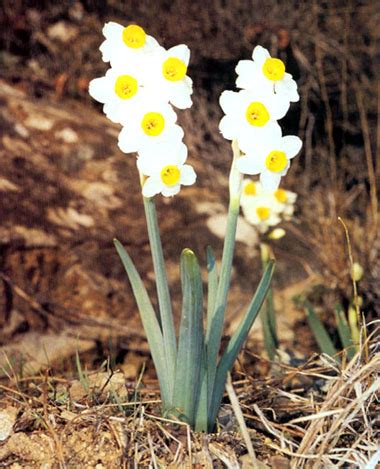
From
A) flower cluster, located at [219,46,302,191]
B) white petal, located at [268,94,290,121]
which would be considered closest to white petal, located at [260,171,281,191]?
flower cluster, located at [219,46,302,191]

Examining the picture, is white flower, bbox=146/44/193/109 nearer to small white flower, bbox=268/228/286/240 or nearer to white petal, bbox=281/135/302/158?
white petal, bbox=281/135/302/158

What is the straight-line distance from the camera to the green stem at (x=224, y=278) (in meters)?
1.43

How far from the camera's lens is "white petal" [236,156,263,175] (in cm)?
137

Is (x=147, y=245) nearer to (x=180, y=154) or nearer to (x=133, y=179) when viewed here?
(x=133, y=179)

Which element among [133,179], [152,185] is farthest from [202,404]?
[133,179]

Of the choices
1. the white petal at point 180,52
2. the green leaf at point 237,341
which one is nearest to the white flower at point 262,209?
the green leaf at point 237,341

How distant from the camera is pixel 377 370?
1.49 metres

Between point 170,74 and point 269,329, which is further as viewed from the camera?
point 269,329

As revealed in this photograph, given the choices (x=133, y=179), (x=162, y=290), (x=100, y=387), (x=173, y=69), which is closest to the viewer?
(x=173, y=69)

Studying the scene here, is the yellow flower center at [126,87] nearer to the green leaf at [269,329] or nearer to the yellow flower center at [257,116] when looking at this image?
the yellow flower center at [257,116]

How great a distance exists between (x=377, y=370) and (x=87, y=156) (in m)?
2.08

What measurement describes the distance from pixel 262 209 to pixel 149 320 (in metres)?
0.73

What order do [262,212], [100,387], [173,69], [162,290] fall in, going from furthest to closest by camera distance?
[262,212] → [100,387] → [162,290] → [173,69]

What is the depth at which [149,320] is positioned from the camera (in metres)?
1.52
